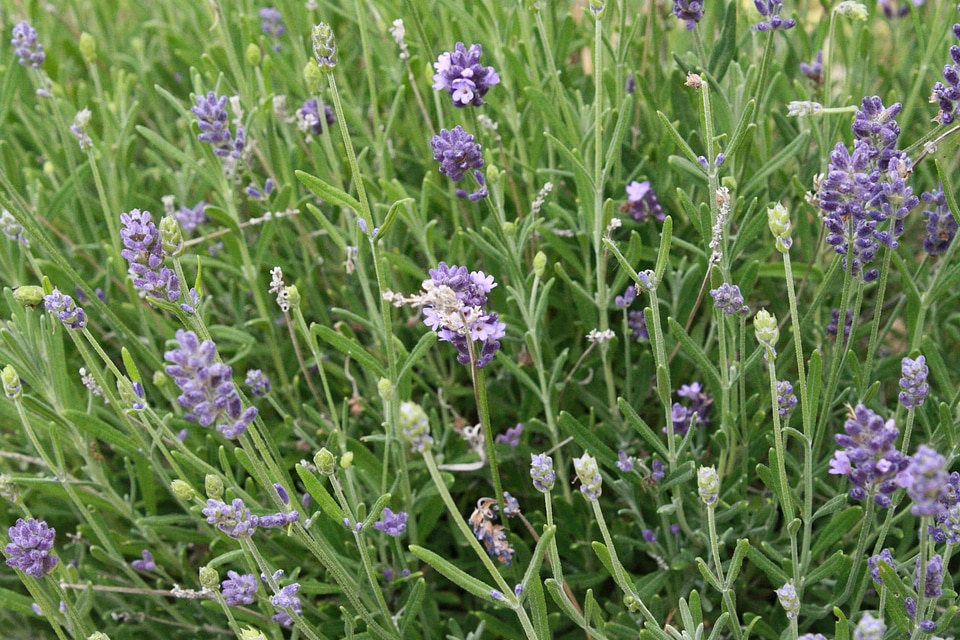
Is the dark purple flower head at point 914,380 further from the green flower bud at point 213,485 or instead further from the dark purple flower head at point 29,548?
the dark purple flower head at point 29,548

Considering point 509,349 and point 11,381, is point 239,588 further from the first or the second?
point 509,349

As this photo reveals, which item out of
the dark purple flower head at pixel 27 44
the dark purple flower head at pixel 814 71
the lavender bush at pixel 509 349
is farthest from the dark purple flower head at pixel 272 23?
the dark purple flower head at pixel 814 71

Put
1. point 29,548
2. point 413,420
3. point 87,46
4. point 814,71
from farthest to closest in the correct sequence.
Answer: point 87,46, point 814,71, point 29,548, point 413,420

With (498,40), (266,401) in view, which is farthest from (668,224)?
(266,401)

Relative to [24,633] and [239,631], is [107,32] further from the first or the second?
[239,631]

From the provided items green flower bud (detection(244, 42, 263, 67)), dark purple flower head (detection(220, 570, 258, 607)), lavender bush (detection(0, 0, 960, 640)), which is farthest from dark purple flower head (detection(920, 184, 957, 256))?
green flower bud (detection(244, 42, 263, 67))

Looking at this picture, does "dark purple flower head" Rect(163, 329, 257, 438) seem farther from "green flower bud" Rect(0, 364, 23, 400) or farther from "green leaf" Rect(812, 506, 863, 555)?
"green leaf" Rect(812, 506, 863, 555)

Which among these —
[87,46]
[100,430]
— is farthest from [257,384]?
[87,46]
